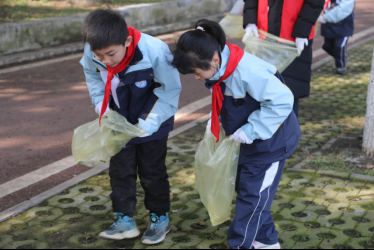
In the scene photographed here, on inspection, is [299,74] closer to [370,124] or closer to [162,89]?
[370,124]

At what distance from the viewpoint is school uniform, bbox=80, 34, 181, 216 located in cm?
249

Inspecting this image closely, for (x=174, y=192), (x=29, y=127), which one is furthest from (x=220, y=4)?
(x=174, y=192)

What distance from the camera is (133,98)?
2.59 meters

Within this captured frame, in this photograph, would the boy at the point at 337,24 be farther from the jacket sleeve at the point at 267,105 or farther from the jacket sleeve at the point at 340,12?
the jacket sleeve at the point at 267,105

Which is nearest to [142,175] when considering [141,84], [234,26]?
[141,84]

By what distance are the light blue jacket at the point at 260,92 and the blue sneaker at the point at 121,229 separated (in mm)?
1116

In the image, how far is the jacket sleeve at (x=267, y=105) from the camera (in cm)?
218

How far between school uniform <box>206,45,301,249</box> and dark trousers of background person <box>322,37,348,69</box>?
523cm

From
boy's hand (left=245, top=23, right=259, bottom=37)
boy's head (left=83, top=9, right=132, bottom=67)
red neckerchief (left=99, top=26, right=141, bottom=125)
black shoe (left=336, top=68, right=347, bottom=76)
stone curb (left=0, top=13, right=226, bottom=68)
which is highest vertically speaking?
boy's head (left=83, top=9, right=132, bottom=67)

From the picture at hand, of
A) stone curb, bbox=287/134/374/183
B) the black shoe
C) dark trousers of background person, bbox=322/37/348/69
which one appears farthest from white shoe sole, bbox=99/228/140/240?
the black shoe

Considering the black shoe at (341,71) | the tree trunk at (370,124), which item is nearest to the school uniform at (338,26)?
the black shoe at (341,71)

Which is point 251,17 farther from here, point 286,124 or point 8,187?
point 8,187

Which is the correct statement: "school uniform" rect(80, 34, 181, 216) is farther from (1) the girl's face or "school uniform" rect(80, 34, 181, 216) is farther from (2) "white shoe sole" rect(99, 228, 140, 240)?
(1) the girl's face

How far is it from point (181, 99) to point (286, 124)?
387 cm
